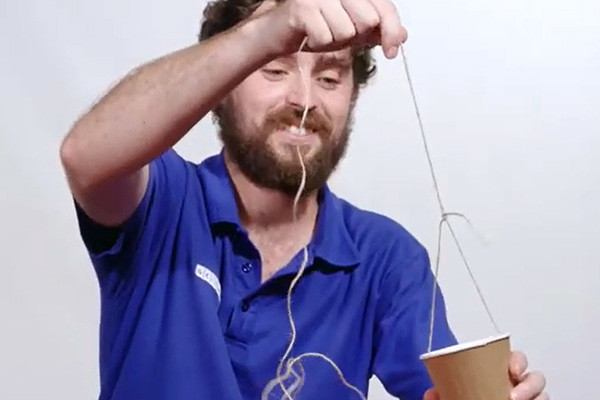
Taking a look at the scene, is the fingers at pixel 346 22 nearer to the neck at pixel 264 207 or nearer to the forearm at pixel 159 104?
the forearm at pixel 159 104

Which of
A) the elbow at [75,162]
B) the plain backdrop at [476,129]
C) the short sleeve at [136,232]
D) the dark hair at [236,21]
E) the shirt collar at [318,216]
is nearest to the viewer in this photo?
the elbow at [75,162]

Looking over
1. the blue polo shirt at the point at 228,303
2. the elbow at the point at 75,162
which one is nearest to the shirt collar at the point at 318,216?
the blue polo shirt at the point at 228,303

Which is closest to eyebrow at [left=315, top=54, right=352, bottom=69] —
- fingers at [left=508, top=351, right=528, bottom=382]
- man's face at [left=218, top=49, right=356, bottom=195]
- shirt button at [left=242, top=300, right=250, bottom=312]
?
man's face at [left=218, top=49, right=356, bottom=195]

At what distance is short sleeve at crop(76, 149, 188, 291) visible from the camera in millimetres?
801

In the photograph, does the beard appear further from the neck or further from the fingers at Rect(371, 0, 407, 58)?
the fingers at Rect(371, 0, 407, 58)

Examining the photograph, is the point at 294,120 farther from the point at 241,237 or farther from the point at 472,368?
the point at 472,368

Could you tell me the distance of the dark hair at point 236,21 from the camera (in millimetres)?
1009

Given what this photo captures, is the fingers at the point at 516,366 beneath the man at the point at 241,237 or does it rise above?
beneath

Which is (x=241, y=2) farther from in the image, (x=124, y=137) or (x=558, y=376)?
(x=558, y=376)

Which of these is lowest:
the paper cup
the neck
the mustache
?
the paper cup

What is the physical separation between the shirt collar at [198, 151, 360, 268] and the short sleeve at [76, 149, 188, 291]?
1.7 inches

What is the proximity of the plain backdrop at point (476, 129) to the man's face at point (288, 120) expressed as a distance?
30 cm

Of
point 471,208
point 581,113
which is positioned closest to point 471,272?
point 471,208

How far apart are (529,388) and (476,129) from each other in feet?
2.14
